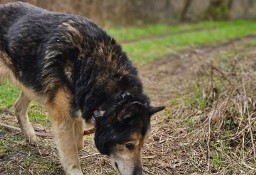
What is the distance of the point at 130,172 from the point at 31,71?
163cm

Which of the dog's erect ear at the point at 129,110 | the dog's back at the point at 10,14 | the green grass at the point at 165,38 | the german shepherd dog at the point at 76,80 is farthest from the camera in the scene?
the green grass at the point at 165,38

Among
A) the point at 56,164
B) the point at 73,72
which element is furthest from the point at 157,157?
the point at 73,72

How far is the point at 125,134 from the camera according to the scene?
4.51 metres

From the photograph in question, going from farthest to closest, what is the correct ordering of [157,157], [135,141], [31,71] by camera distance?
[157,157]
[31,71]
[135,141]

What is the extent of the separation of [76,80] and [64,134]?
0.61m

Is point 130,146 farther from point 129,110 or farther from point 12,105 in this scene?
point 12,105

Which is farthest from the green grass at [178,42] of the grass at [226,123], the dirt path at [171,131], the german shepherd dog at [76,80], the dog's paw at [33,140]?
the german shepherd dog at [76,80]

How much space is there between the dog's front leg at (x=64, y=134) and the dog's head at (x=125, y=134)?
1.57 ft

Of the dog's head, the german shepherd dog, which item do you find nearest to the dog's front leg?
the german shepherd dog

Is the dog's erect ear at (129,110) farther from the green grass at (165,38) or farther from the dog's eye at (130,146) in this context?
the green grass at (165,38)

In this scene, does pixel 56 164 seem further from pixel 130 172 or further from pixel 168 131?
pixel 168 131

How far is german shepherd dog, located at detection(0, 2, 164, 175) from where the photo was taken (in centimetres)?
457

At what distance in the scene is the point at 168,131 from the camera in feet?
21.1

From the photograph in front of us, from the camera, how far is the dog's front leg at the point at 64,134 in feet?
16.3
